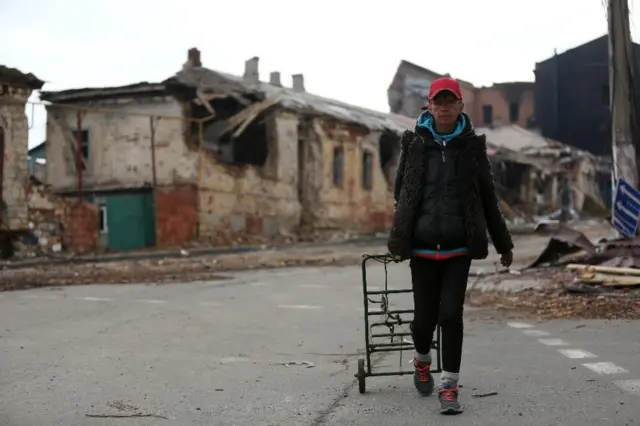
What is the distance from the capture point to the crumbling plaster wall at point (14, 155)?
2209cm

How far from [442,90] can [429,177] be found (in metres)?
0.49

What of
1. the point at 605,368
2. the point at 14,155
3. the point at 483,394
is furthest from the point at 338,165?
the point at 483,394

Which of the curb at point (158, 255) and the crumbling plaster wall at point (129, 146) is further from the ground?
the crumbling plaster wall at point (129, 146)

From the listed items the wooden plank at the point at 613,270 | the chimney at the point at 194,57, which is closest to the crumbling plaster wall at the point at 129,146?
the chimney at the point at 194,57

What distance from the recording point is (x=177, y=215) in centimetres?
2700

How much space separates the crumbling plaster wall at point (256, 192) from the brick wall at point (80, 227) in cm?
377

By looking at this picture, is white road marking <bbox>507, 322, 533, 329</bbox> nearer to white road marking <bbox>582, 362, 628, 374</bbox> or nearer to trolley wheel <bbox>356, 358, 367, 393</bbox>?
white road marking <bbox>582, 362, 628, 374</bbox>

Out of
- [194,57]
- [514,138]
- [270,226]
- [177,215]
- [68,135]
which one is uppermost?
[194,57]

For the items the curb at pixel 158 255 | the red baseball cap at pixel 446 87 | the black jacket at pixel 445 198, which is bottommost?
the curb at pixel 158 255

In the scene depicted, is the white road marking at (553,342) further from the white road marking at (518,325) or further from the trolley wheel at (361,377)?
the trolley wheel at (361,377)

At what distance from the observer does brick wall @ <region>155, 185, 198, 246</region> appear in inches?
A: 1058

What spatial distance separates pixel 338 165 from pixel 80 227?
12981mm

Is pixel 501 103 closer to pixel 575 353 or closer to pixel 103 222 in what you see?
pixel 103 222

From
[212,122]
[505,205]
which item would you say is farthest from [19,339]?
[505,205]
